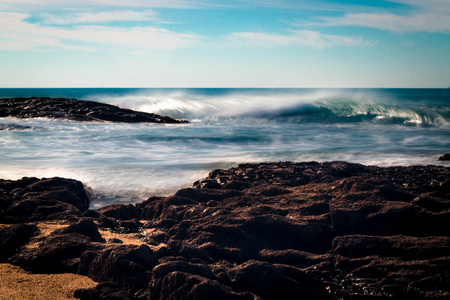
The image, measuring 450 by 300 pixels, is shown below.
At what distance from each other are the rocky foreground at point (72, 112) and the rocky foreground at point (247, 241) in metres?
17.8

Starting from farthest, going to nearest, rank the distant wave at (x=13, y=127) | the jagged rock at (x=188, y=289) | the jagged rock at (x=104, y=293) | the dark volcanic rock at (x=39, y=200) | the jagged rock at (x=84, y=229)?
the distant wave at (x=13, y=127) → the dark volcanic rock at (x=39, y=200) → the jagged rock at (x=84, y=229) → the jagged rock at (x=104, y=293) → the jagged rock at (x=188, y=289)

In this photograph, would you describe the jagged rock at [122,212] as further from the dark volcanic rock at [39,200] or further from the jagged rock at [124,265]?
the jagged rock at [124,265]

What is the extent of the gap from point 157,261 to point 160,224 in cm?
147

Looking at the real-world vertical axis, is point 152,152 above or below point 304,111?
below

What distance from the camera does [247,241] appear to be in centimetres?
421

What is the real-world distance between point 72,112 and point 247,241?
22523mm

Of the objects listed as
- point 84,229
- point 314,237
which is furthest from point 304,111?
point 84,229

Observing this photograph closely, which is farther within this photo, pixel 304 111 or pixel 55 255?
pixel 304 111

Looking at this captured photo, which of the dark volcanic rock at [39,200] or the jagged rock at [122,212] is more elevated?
the dark volcanic rock at [39,200]

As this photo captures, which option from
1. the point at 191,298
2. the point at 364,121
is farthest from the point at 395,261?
the point at 364,121

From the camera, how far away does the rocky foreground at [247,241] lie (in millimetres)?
3244

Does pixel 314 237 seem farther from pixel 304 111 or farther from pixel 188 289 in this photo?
pixel 304 111

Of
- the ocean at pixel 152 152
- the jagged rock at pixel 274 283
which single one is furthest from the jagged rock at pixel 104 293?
the ocean at pixel 152 152

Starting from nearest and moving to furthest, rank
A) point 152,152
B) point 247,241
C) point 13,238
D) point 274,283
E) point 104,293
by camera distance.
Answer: point 104,293 < point 274,283 < point 13,238 < point 247,241 < point 152,152
